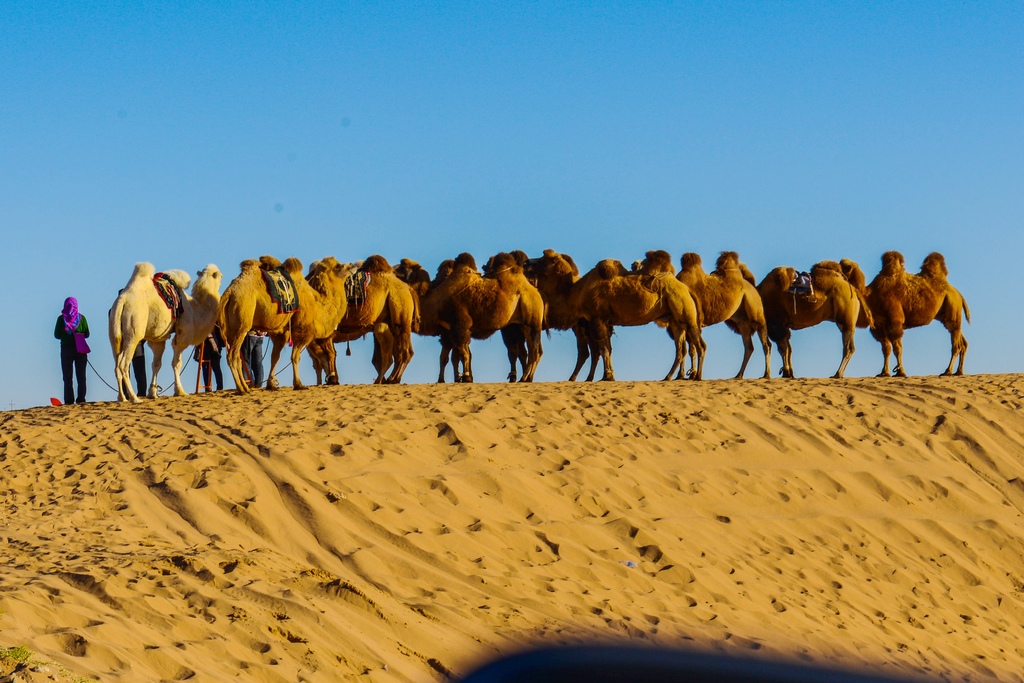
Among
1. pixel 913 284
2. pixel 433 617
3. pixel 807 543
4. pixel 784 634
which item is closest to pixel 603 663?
pixel 433 617

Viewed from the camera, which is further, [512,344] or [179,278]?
[512,344]

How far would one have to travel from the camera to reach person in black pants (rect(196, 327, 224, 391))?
18.5 m

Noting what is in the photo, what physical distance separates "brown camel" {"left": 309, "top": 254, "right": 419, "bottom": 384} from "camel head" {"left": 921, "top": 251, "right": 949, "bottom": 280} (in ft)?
27.8

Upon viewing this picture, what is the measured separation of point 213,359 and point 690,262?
24.6ft

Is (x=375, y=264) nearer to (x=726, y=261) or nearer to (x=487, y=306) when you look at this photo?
(x=487, y=306)

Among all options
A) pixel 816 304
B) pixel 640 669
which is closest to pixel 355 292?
pixel 816 304

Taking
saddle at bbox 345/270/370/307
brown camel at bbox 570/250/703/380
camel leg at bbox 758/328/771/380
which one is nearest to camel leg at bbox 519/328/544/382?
brown camel at bbox 570/250/703/380

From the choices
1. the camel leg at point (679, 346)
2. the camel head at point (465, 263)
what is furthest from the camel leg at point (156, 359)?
the camel leg at point (679, 346)

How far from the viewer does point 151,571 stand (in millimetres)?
7988

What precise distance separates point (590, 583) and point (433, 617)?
1.72 m

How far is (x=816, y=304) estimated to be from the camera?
67.2 ft

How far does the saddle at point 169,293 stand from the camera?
54.8 ft

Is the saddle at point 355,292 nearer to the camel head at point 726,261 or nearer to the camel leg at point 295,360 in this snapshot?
the camel leg at point 295,360

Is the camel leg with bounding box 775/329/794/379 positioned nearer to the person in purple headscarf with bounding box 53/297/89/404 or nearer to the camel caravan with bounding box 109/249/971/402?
the camel caravan with bounding box 109/249/971/402
